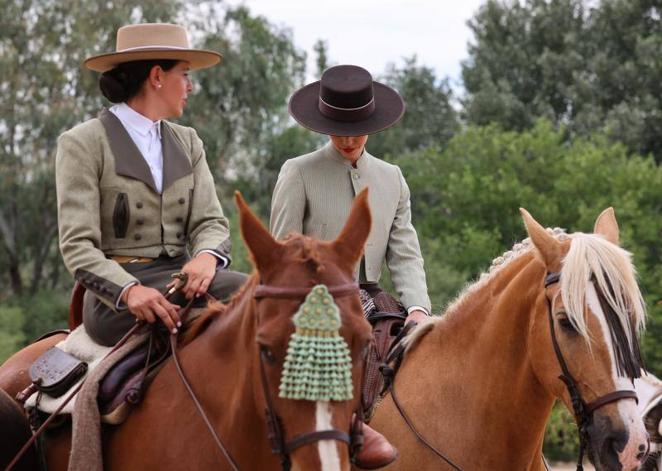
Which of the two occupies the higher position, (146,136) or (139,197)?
(146,136)

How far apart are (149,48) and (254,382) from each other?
1.97m

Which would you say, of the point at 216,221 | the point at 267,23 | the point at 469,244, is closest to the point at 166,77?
the point at 216,221

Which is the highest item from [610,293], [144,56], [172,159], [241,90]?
[241,90]

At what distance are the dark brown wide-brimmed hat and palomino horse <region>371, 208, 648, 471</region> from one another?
1192 mm

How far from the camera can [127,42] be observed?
226 inches

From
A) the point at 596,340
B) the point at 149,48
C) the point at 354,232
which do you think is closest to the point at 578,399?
the point at 596,340

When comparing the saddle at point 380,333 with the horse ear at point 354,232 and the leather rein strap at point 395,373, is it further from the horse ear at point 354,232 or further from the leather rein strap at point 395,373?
the horse ear at point 354,232

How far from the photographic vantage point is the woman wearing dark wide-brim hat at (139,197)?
5.29 m

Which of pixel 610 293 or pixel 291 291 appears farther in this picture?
pixel 610 293

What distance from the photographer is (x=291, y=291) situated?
13.8 feet

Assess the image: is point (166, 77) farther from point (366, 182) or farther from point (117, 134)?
point (366, 182)

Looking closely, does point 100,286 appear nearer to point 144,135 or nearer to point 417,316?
point 144,135

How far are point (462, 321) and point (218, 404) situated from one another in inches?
70.2

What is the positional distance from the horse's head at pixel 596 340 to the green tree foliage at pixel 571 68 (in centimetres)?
3923
